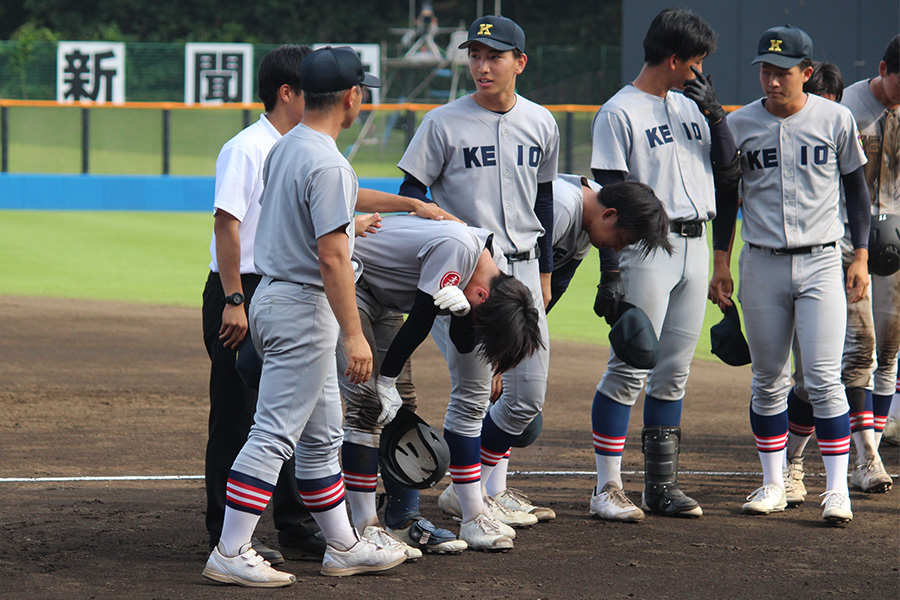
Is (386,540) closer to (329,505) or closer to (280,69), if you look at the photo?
(329,505)

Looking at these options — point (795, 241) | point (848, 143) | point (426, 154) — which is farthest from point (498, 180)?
point (848, 143)

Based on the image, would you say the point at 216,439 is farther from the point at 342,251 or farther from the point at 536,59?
the point at 536,59

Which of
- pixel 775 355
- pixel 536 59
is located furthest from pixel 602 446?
pixel 536 59

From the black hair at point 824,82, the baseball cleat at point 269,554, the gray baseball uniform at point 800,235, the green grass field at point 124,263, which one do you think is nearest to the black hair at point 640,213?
the gray baseball uniform at point 800,235

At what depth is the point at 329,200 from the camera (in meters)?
3.79

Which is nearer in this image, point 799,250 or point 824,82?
point 799,250

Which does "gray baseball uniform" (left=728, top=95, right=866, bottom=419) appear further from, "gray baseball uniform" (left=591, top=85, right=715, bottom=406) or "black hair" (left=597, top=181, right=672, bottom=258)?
"black hair" (left=597, top=181, right=672, bottom=258)

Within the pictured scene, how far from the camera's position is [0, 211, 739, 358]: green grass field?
40.2 ft

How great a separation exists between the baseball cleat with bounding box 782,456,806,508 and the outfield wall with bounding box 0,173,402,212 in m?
16.6

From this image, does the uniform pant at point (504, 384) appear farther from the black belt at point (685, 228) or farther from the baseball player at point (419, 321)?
the black belt at point (685, 228)

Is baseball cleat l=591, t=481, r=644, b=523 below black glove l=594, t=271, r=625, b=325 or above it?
below

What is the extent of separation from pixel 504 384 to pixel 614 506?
2.52ft

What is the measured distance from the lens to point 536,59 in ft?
99.9

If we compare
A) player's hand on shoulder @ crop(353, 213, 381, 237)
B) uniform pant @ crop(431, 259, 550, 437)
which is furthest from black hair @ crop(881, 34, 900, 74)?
player's hand on shoulder @ crop(353, 213, 381, 237)
